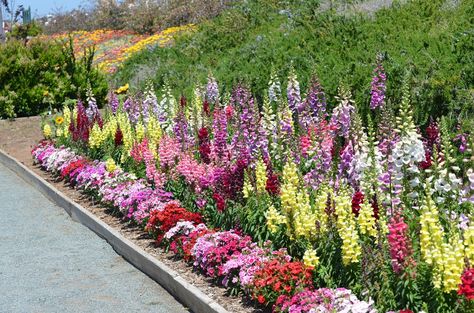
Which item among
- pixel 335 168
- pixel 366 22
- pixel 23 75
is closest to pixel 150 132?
pixel 335 168

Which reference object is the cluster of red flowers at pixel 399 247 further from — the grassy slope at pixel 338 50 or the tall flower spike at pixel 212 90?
the tall flower spike at pixel 212 90

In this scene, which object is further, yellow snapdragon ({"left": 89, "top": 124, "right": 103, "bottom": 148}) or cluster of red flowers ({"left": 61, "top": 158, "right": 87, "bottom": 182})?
yellow snapdragon ({"left": 89, "top": 124, "right": 103, "bottom": 148})

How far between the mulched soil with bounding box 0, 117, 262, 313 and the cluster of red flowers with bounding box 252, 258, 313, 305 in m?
0.24

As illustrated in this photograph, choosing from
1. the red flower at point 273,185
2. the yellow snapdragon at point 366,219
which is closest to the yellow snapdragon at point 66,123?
the red flower at point 273,185

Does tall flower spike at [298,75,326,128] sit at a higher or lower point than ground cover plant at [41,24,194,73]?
lower

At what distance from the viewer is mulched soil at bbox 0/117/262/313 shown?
21.4ft

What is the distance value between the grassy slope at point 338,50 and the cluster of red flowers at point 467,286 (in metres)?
4.73

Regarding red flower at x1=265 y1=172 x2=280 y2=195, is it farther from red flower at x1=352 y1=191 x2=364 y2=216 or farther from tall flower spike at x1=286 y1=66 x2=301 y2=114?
tall flower spike at x1=286 y1=66 x2=301 y2=114

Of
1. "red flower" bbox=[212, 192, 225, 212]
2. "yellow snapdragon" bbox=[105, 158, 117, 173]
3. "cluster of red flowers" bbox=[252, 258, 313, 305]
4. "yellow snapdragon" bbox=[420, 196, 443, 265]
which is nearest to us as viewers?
"yellow snapdragon" bbox=[420, 196, 443, 265]

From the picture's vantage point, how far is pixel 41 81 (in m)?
20.8

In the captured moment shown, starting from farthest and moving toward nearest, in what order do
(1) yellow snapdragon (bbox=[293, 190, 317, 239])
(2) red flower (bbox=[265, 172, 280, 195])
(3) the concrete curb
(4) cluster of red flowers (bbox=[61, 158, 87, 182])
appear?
(4) cluster of red flowers (bbox=[61, 158, 87, 182]) → (2) red flower (bbox=[265, 172, 280, 195]) → (3) the concrete curb → (1) yellow snapdragon (bbox=[293, 190, 317, 239])

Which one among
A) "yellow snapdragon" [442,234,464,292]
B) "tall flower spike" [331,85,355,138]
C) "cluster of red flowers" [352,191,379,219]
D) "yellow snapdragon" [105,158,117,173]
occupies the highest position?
"tall flower spike" [331,85,355,138]

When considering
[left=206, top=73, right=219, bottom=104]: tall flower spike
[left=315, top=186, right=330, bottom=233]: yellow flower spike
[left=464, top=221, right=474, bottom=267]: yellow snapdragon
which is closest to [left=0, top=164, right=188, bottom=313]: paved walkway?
[left=315, top=186, right=330, bottom=233]: yellow flower spike

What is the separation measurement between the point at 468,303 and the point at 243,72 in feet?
33.9
